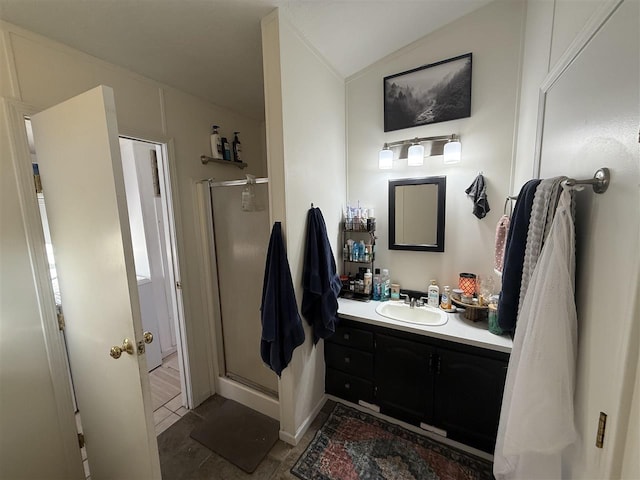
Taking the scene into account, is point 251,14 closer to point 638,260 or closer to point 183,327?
point 638,260

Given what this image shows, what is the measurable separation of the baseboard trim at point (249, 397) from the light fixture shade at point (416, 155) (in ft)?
6.92

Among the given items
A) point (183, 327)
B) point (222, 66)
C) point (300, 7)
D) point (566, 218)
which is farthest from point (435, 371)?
point (222, 66)

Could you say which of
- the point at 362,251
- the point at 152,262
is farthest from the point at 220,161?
the point at 362,251

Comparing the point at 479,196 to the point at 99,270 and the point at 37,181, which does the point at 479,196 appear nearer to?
the point at 99,270

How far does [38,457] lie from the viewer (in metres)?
1.29

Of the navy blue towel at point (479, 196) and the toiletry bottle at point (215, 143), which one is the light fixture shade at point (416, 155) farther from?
the toiletry bottle at point (215, 143)

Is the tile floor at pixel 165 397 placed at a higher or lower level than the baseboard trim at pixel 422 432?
lower

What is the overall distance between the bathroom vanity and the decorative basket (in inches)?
1.7

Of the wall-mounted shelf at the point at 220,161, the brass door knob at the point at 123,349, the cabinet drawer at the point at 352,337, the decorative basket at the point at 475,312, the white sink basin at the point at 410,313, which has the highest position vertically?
the wall-mounted shelf at the point at 220,161

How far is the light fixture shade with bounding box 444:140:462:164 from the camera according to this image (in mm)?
1834

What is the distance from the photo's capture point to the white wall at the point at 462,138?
5.65 ft

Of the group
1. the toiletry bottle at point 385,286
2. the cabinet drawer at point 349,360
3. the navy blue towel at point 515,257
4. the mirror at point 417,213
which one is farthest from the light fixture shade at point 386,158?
the cabinet drawer at point 349,360

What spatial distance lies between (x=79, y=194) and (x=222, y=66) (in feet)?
3.96

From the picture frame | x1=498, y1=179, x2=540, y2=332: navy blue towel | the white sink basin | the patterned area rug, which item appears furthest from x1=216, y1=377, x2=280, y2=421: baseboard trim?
the picture frame
